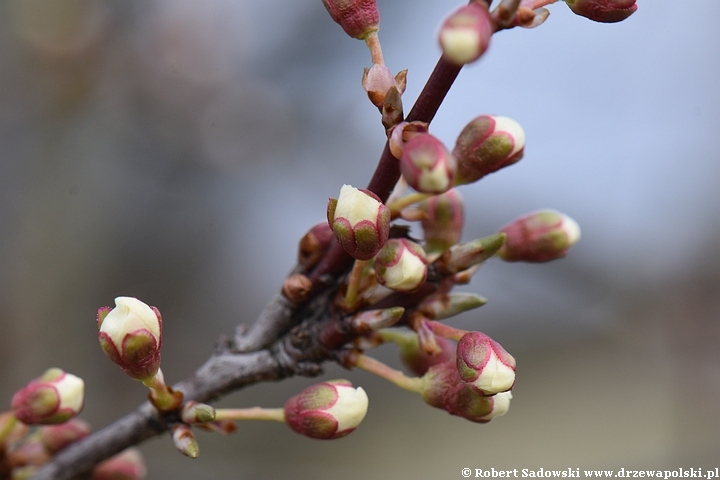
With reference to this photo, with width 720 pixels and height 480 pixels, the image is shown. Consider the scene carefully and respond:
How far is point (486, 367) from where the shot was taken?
27.9 inches

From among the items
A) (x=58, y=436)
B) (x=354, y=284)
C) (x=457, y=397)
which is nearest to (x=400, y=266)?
(x=354, y=284)

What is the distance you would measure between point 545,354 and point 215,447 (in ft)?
5.66

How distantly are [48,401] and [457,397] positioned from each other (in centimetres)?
55

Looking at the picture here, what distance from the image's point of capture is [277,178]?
241 cm

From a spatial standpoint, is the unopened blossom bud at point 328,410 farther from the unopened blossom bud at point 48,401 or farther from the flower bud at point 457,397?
the unopened blossom bud at point 48,401

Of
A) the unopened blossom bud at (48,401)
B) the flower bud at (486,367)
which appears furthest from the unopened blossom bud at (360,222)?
the unopened blossom bud at (48,401)

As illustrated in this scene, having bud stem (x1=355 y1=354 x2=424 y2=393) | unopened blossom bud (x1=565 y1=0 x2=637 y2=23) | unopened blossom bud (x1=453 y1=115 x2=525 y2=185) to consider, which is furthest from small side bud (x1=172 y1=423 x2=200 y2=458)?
unopened blossom bud (x1=565 y1=0 x2=637 y2=23)

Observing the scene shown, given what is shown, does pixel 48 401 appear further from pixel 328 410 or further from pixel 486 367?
pixel 486 367

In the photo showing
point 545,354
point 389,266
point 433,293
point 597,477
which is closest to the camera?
point 389,266

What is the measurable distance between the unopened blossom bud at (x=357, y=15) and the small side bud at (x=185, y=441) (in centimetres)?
52

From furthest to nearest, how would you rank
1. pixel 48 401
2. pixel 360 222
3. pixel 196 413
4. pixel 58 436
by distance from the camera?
pixel 58 436
pixel 48 401
pixel 196 413
pixel 360 222

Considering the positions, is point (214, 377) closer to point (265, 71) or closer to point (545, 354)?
point (265, 71)

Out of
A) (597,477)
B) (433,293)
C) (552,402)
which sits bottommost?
(597,477)

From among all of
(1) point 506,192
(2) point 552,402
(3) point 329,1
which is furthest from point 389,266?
(2) point 552,402
